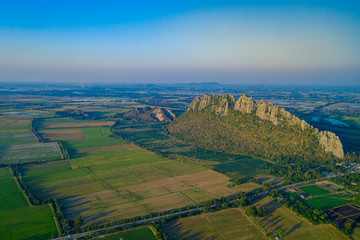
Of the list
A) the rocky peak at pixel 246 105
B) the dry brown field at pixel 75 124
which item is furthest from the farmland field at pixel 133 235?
the dry brown field at pixel 75 124

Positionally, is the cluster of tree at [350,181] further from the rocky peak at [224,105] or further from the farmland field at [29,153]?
the farmland field at [29,153]

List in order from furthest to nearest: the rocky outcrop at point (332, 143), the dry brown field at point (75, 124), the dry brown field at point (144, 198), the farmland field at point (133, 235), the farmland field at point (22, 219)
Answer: the dry brown field at point (75, 124)
the rocky outcrop at point (332, 143)
the dry brown field at point (144, 198)
the farmland field at point (22, 219)
the farmland field at point (133, 235)

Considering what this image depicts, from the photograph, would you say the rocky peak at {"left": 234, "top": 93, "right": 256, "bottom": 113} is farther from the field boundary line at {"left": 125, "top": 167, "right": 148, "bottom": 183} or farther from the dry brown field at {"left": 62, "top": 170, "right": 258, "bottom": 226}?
the field boundary line at {"left": 125, "top": 167, "right": 148, "bottom": 183}

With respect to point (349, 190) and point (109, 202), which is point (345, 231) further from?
point (109, 202)

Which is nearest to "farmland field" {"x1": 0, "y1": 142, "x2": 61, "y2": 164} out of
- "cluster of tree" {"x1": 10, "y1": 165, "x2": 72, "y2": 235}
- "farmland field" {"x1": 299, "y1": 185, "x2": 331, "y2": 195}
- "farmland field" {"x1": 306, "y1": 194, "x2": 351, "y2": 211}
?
"cluster of tree" {"x1": 10, "y1": 165, "x2": 72, "y2": 235}

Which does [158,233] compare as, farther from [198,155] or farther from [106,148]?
[106,148]
